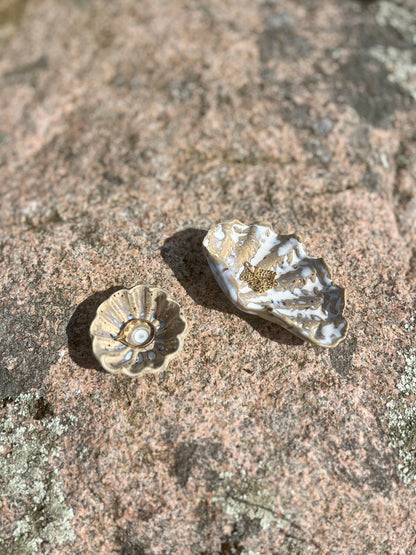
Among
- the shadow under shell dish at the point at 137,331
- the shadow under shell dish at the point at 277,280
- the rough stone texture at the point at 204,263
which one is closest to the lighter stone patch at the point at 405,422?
the rough stone texture at the point at 204,263

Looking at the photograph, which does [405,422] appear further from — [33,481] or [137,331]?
[33,481]

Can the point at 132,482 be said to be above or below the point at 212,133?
below

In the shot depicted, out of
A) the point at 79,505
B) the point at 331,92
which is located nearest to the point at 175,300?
the point at 79,505

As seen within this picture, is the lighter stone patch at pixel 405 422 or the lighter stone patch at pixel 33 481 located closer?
the lighter stone patch at pixel 33 481

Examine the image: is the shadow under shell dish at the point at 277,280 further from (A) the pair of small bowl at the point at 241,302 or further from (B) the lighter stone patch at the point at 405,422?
(B) the lighter stone patch at the point at 405,422

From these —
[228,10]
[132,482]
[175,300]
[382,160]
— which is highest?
[228,10]

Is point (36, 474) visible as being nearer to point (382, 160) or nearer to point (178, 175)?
point (178, 175)

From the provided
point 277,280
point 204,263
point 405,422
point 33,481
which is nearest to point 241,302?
point 277,280

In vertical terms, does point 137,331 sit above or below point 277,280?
above
